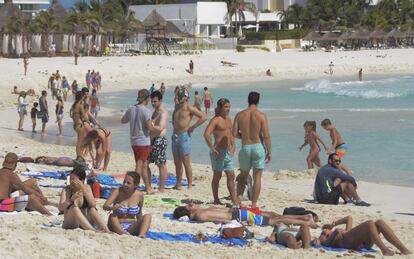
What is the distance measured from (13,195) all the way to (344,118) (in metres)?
20.2

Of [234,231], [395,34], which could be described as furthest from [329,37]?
[234,231]

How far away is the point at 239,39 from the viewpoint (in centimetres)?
8144

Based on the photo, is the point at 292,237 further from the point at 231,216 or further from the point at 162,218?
the point at 162,218

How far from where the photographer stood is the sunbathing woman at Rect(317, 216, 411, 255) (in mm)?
8391

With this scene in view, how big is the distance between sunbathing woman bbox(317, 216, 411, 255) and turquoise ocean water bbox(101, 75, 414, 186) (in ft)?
20.3

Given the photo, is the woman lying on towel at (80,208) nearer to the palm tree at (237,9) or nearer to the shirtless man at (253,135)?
the shirtless man at (253,135)

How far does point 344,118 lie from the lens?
28375 mm

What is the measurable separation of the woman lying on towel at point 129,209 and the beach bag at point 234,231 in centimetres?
82

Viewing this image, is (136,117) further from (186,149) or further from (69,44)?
(69,44)

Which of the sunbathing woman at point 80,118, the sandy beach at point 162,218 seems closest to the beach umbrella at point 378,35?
the sandy beach at point 162,218

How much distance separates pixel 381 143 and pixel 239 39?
203 ft

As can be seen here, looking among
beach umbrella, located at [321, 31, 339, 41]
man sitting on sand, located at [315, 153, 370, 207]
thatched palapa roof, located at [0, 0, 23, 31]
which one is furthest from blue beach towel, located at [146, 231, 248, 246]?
beach umbrella, located at [321, 31, 339, 41]

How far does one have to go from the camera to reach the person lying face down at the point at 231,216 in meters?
9.52

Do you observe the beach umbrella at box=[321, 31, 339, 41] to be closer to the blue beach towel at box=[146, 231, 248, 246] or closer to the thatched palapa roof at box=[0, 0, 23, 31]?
→ the thatched palapa roof at box=[0, 0, 23, 31]
